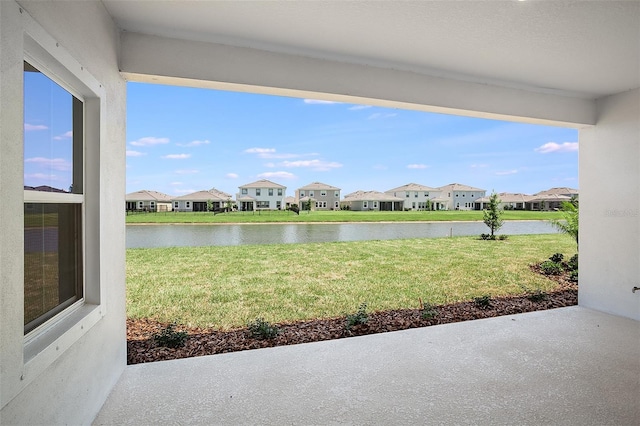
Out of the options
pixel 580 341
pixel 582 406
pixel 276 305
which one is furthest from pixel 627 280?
pixel 276 305

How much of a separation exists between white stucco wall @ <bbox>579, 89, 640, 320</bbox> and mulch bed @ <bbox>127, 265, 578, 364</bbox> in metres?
0.62

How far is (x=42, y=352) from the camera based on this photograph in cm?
142

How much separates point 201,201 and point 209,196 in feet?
1.86

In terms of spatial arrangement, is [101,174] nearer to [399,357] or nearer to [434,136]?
[399,357]

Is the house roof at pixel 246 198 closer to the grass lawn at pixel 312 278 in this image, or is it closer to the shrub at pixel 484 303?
the grass lawn at pixel 312 278

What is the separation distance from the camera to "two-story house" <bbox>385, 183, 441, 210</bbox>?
2614 cm

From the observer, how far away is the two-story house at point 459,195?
996 inches

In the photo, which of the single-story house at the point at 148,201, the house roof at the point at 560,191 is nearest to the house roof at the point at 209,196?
the single-story house at the point at 148,201

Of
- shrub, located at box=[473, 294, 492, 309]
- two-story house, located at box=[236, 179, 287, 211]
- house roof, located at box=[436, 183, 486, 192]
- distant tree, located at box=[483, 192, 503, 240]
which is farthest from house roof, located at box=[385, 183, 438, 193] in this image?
shrub, located at box=[473, 294, 492, 309]

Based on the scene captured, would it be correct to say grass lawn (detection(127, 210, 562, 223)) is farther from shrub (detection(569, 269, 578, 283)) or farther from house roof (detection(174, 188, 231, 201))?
shrub (detection(569, 269, 578, 283))

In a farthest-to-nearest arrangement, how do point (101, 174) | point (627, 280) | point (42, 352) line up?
point (627, 280) → point (101, 174) → point (42, 352)

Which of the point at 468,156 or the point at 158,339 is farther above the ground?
the point at 468,156

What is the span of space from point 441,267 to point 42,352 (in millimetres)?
7565

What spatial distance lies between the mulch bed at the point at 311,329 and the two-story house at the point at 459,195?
2143cm
